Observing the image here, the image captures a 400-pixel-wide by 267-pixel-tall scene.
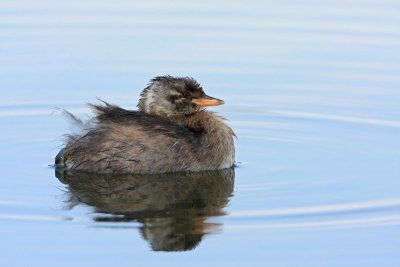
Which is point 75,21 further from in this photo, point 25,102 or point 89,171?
point 89,171

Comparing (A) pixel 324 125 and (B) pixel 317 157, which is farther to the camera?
(A) pixel 324 125

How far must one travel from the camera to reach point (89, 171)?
39.4 feet

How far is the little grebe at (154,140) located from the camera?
39.0 ft

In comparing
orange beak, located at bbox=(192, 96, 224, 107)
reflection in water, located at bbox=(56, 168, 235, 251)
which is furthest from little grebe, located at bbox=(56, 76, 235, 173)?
reflection in water, located at bbox=(56, 168, 235, 251)

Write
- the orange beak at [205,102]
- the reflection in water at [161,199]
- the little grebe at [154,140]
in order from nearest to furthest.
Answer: the reflection in water at [161,199], the little grebe at [154,140], the orange beak at [205,102]

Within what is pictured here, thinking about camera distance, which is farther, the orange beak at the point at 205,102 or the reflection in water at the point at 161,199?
the orange beak at the point at 205,102

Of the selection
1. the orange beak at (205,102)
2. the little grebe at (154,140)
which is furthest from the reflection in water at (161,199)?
the orange beak at (205,102)

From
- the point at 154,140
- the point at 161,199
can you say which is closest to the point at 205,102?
the point at 154,140

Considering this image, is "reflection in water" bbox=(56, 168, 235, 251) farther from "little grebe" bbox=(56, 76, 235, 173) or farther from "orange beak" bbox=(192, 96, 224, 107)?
"orange beak" bbox=(192, 96, 224, 107)

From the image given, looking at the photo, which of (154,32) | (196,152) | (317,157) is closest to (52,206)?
(196,152)

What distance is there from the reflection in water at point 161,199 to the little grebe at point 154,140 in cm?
10

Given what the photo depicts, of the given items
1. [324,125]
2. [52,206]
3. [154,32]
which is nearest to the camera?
[52,206]

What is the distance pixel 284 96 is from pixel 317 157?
2223 millimetres

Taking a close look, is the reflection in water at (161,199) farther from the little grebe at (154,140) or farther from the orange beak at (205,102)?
the orange beak at (205,102)
